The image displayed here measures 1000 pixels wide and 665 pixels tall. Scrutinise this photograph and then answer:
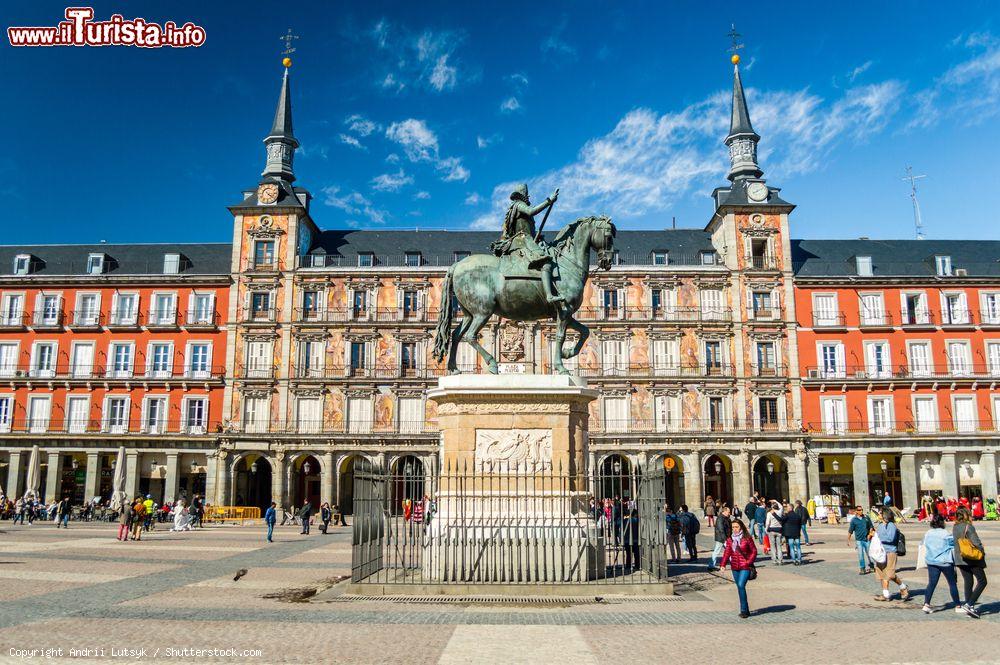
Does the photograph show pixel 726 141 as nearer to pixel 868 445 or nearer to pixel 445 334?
pixel 868 445

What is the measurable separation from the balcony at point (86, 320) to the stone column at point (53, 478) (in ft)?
26.6

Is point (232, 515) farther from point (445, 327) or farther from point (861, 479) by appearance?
point (861, 479)

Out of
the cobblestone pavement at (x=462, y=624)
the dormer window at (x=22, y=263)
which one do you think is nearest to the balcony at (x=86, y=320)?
the dormer window at (x=22, y=263)

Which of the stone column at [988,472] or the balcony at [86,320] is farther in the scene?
the balcony at [86,320]

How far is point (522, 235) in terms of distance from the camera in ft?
42.8

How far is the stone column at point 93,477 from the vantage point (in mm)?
45500

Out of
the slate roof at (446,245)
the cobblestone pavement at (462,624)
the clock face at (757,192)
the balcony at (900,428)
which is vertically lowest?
the cobblestone pavement at (462,624)

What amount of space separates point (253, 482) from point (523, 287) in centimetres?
3982

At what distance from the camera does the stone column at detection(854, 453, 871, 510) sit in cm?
4491

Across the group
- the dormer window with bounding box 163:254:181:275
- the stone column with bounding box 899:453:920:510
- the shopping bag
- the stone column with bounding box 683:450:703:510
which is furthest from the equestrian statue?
the dormer window with bounding box 163:254:181:275

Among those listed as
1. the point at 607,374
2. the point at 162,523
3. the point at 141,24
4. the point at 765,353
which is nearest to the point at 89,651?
the point at 141,24

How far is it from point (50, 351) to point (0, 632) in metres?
45.5

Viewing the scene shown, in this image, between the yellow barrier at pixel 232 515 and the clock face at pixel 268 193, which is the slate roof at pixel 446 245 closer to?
the clock face at pixel 268 193

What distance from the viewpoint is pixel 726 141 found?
54.1 metres
